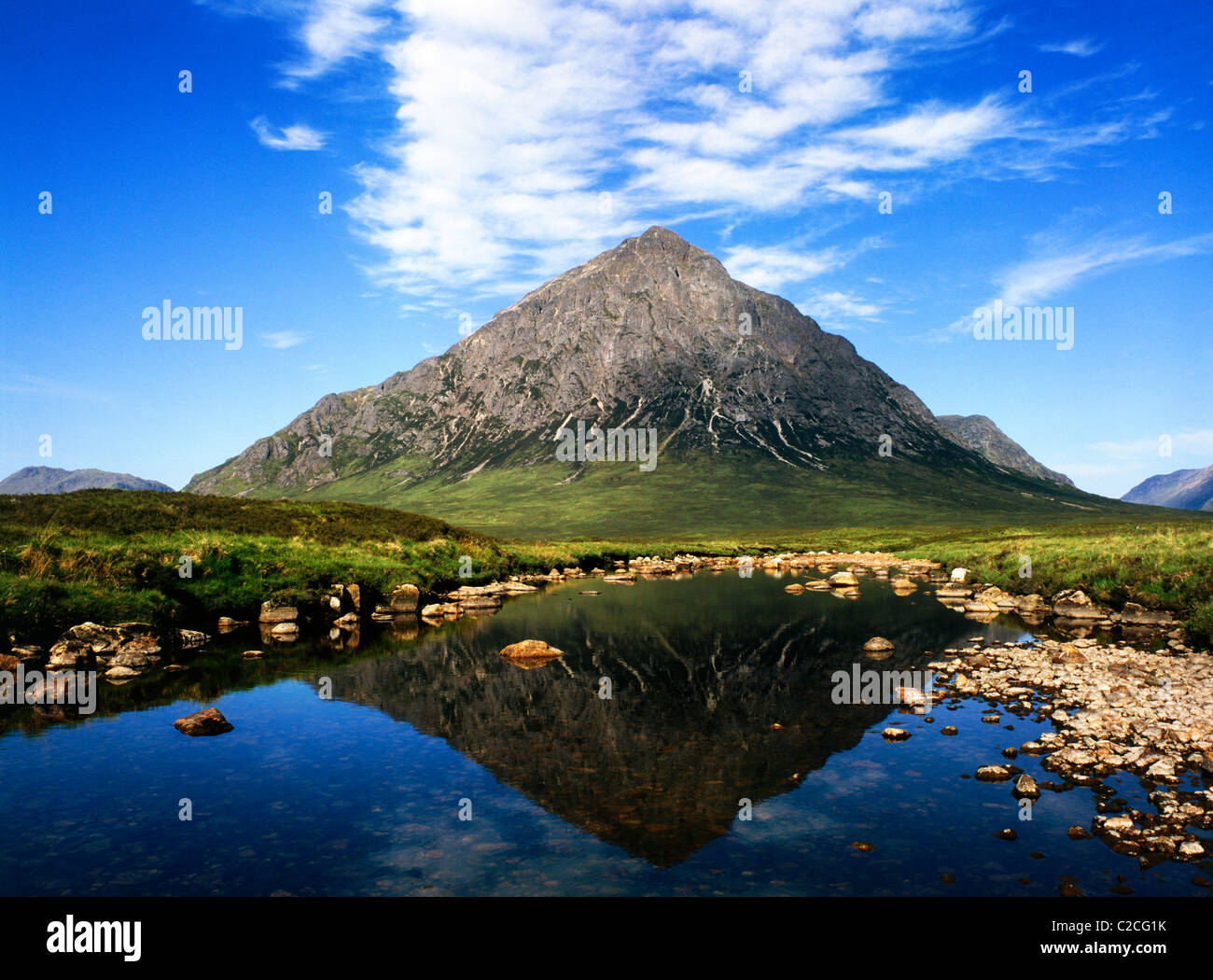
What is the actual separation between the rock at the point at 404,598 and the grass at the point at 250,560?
0.73 metres

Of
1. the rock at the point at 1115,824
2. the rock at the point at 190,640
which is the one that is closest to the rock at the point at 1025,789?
the rock at the point at 1115,824

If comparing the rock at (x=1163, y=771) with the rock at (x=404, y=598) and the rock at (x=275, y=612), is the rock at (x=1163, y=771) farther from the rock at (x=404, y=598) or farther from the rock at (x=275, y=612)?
the rock at (x=404, y=598)

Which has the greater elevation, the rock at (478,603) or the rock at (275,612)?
the rock at (275,612)

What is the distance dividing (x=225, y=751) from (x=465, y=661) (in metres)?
11.8

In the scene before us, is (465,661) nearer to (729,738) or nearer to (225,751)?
(225,751)

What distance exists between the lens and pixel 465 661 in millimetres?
29031

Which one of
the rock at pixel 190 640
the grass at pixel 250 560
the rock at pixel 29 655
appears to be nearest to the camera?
the rock at pixel 29 655

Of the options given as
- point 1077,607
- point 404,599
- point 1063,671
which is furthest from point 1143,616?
point 404,599

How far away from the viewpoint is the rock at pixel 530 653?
2934cm

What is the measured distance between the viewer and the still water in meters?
11.2

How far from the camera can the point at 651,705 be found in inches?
882

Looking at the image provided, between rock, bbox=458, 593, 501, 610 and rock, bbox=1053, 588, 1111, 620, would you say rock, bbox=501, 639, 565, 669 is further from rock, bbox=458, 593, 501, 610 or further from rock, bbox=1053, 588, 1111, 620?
rock, bbox=1053, 588, 1111, 620

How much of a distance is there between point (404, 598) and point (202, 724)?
85.1 ft

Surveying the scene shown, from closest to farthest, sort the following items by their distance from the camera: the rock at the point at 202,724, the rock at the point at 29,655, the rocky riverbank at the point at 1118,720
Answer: the rocky riverbank at the point at 1118,720 → the rock at the point at 202,724 → the rock at the point at 29,655
